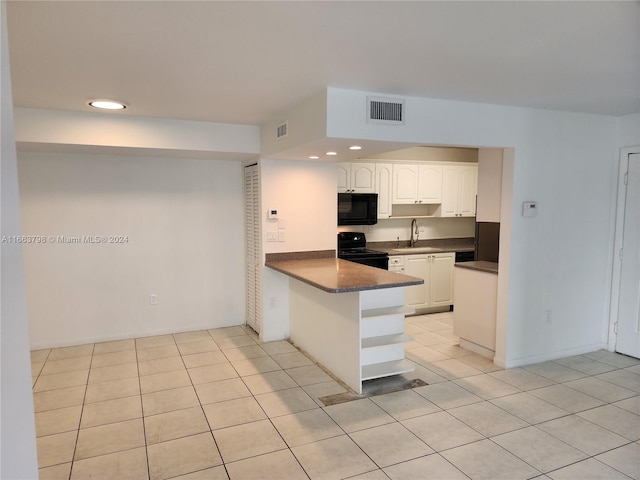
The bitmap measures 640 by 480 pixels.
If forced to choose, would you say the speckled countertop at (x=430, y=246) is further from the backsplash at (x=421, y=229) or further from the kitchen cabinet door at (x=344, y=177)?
the kitchen cabinet door at (x=344, y=177)

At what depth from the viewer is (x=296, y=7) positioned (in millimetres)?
1685

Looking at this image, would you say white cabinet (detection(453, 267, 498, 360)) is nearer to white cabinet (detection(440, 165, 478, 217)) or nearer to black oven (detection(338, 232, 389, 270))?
black oven (detection(338, 232, 389, 270))

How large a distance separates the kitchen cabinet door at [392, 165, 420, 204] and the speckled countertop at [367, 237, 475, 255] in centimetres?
70

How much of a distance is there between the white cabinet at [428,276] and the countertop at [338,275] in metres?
1.29

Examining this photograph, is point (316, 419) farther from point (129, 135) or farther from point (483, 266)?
point (129, 135)

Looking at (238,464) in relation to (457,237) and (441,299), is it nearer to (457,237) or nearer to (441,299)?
(441,299)

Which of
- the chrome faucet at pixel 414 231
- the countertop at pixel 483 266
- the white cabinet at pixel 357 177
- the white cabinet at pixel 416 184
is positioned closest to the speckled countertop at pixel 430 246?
the chrome faucet at pixel 414 231

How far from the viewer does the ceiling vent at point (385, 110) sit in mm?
2992

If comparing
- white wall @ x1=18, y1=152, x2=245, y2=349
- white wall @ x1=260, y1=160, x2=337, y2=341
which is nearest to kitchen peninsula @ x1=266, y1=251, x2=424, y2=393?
white wall @ x1=260, y1=160, x2=337, y2=341

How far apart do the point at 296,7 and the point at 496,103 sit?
237cm

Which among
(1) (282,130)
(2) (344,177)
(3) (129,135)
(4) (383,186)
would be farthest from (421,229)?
(3) (129,135)

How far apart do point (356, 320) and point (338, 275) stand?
0.47m

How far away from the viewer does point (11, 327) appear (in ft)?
4.73

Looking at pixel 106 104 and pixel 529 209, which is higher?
pixel 106 104
